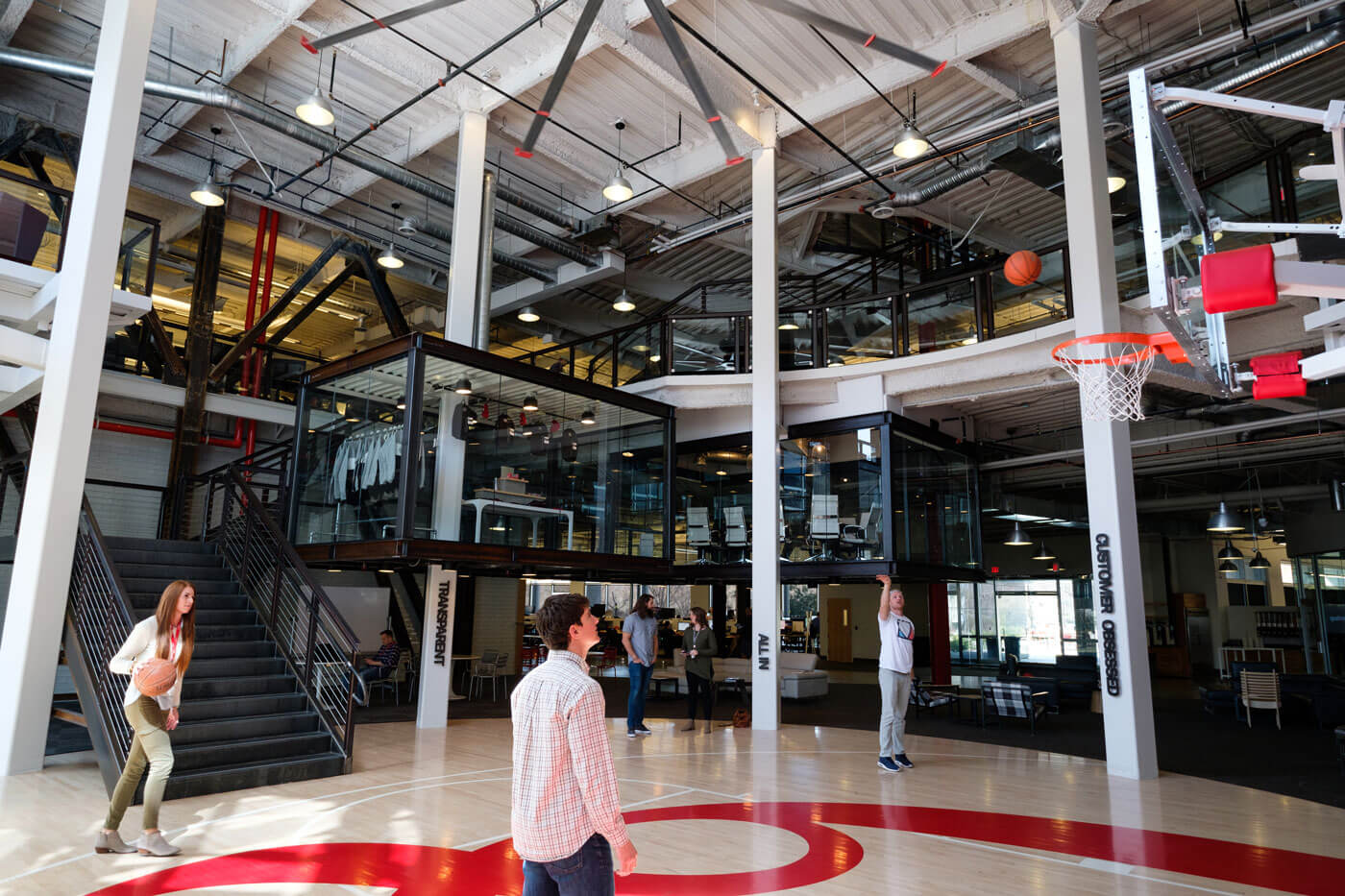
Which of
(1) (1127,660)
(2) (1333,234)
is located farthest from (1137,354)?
(1) (1127,660)

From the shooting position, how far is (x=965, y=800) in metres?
6.98

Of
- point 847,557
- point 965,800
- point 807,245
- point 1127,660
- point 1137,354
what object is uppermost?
point 807,245

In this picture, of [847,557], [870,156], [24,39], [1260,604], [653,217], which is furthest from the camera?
[1260,604]

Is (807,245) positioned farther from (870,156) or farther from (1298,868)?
(1298,868)

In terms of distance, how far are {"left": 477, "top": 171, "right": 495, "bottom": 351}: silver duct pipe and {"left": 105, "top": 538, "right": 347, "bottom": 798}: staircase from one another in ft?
15.6

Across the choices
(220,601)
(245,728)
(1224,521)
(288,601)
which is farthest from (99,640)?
(1224,521)

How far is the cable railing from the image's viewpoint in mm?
8125

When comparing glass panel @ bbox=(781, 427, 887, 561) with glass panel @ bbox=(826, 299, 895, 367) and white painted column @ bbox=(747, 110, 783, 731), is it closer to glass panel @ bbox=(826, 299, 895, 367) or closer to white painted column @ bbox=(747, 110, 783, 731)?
white painted column @ bbox=(747, 110, 783, 731)

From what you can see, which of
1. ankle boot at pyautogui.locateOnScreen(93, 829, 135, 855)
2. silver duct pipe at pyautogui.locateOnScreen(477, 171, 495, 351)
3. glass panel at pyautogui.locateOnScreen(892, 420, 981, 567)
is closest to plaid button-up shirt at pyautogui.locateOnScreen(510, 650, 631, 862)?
ankle boot at pyautogui.locateOnScreen(93, 829, 135, 855)

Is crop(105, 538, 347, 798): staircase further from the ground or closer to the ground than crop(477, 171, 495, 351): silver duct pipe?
closer to the ground

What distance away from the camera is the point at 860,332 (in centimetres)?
1309

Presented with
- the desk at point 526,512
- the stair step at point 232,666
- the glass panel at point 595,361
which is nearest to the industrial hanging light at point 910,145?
the glass panel at point 595,361

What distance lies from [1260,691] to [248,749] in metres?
13.3

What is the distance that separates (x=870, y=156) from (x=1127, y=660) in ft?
28.4
